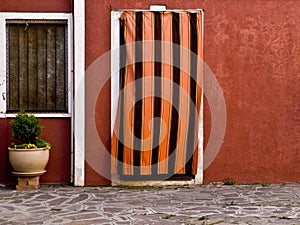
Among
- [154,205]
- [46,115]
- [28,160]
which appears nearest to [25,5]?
[46,115]

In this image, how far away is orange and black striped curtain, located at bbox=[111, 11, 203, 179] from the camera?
8.88m

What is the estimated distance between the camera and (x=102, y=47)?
893cm

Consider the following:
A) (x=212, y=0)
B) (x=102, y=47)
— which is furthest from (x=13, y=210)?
(x=212, y=0)

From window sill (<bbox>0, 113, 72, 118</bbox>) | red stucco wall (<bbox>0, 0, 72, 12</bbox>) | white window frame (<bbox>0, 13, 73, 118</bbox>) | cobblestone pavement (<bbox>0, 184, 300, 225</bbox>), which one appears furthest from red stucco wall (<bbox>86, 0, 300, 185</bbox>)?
red stucco wall (<bbox>0, 0, 72, 12</bbox>)

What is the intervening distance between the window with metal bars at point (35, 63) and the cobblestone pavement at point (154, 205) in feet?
4.65

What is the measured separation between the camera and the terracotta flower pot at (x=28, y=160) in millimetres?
8500

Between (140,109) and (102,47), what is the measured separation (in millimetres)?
1130

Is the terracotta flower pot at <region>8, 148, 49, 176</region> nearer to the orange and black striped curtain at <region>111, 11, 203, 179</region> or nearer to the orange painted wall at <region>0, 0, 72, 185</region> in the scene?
the orange painted wall at <region>0, 0, 72, 185</region>

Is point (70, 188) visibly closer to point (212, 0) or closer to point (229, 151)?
point (229, 151)

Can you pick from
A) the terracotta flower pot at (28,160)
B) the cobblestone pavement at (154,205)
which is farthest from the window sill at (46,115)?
the cobblestone pavement at (154,205)

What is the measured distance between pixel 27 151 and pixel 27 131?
0.30 m

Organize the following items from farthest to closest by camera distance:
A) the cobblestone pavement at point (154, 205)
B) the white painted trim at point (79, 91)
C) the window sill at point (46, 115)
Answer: the window sill at point (46, 115), the white painted trim at point (79, 91), the cobblestone pavement at point (154, 205)

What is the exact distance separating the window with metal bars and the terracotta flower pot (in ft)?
2.74

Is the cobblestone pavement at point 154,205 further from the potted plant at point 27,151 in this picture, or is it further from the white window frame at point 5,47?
the white window frame at point 5,47
